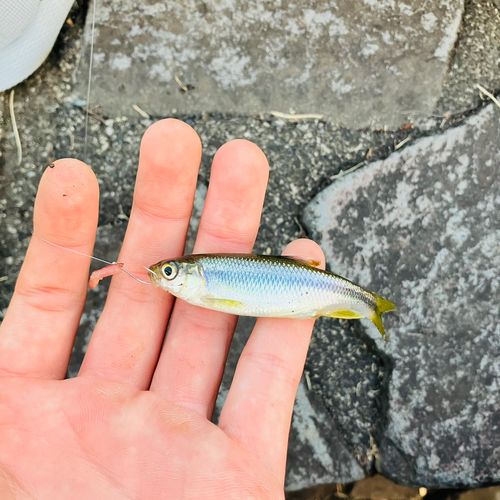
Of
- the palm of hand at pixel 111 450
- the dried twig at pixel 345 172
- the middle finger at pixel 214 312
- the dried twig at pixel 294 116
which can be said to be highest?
the dried twig at pixel 294 116

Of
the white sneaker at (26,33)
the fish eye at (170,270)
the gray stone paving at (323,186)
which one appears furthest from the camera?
the gray stone paving at (323,186)

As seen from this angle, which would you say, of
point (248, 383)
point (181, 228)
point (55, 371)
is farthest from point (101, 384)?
point (181, 228)

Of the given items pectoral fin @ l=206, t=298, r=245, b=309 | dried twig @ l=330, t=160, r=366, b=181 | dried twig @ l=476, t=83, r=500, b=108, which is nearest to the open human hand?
pectoral fin @ l=206, t=298, r=245, b=309

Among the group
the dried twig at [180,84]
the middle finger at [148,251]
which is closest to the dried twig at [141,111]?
the dried twig at [180,84]

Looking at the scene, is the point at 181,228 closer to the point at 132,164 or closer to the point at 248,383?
the point at 132,164

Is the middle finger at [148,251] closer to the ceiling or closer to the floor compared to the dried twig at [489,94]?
closer to the floor

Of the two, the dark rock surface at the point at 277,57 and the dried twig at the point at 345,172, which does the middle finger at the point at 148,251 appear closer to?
the dark rock surface at the point at 277,57

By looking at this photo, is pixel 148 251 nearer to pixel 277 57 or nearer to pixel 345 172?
pixel 345 172

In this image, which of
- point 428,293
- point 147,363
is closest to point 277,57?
point 428,293

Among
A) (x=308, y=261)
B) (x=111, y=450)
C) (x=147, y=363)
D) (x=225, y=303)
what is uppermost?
(x=308, y=261)
